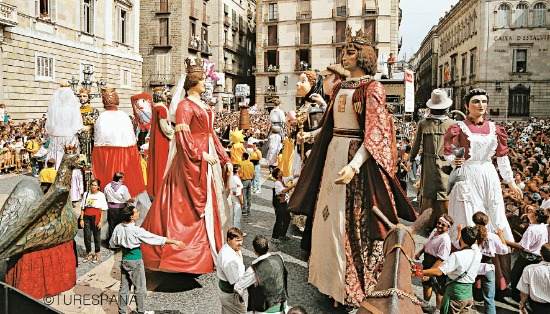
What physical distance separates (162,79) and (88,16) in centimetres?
1050

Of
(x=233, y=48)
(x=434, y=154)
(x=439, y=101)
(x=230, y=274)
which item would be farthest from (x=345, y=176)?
(x=233, y=48)

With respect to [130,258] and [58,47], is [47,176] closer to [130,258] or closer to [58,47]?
[130,258]

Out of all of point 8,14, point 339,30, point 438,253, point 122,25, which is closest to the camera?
point 438,253

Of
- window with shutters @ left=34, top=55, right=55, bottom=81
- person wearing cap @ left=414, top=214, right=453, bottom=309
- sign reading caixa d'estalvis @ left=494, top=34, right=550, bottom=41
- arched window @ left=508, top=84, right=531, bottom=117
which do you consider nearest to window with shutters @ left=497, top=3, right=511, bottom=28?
sign reading caixa d'estalvis @ left=494, top=34, right=550, bottom=41

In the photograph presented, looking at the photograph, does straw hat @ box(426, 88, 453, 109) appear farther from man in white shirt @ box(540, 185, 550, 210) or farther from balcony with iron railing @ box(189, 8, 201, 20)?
balcony with iron railing @ box(189, 8, 201, 20)

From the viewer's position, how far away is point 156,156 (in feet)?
19.2

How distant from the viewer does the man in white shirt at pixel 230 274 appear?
11.9 ft

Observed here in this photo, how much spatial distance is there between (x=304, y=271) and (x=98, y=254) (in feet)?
8.38

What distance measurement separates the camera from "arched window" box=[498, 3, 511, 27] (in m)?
35.8

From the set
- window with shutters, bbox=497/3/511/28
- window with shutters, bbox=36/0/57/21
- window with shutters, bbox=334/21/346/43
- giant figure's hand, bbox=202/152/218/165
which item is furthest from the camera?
window with shutters, bbox=334/21/346/43

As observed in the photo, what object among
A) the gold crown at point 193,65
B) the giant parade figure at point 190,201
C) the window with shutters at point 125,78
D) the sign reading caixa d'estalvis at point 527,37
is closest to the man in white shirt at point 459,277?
the giant parade figure at point 190,201

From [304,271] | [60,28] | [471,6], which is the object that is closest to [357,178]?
[304,271]

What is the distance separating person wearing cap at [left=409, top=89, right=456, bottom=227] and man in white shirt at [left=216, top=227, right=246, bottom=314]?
11.4ft

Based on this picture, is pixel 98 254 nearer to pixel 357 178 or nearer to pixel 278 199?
pixel 278 199
